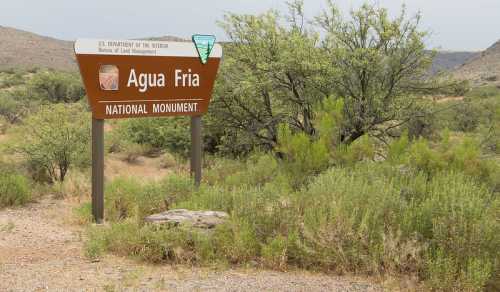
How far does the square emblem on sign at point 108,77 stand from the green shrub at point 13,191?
360cm

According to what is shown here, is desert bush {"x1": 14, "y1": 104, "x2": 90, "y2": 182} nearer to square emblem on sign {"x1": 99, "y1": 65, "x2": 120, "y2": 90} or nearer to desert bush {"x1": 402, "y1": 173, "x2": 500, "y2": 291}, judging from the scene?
square emblem on sign {"x1": 99, "y1": 65, "x2": 120, "y2": 90}

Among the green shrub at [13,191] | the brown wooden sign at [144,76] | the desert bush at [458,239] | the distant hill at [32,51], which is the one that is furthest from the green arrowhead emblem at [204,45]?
the distant hill at [32,51]

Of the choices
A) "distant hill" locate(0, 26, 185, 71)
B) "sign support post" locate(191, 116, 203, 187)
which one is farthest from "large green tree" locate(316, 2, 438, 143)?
"distant hill" locate(0, 26, 185, 71)

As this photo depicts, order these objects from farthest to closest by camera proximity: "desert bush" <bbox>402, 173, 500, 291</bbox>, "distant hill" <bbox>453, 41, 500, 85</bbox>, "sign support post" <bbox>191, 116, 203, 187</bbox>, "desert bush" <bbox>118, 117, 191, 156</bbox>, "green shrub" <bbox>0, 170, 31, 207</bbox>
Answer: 1. "distant hill" <bbox>453, 41, 500, 85</bbox>
2. "desert bush" <bbox>118, 117, 191, 156</bbox>
3. "green shrub" <bbox>0, 170, 31, 207</bbox>
4. "sign support post" <bbox>191, 116, 203, 187</bbox>
5. "desert bush" <bbox>402, 173, 500, 291</bbox>

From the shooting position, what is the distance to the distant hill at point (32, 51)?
69688 millimetres

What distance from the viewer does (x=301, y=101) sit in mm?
12617

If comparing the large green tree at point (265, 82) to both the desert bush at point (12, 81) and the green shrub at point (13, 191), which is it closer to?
the green shrub at point (13, 191)

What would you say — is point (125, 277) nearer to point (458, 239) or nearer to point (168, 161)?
point (458, 239)

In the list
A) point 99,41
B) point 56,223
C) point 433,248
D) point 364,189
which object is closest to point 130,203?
point 56,223

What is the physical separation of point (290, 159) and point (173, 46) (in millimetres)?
2897

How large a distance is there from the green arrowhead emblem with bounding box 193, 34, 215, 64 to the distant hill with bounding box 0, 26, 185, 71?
56.3m

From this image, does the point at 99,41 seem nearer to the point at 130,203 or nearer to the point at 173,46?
the point at 173,46

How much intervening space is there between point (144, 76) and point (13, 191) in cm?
395

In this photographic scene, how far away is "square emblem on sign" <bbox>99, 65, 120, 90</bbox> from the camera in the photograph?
8.76m
